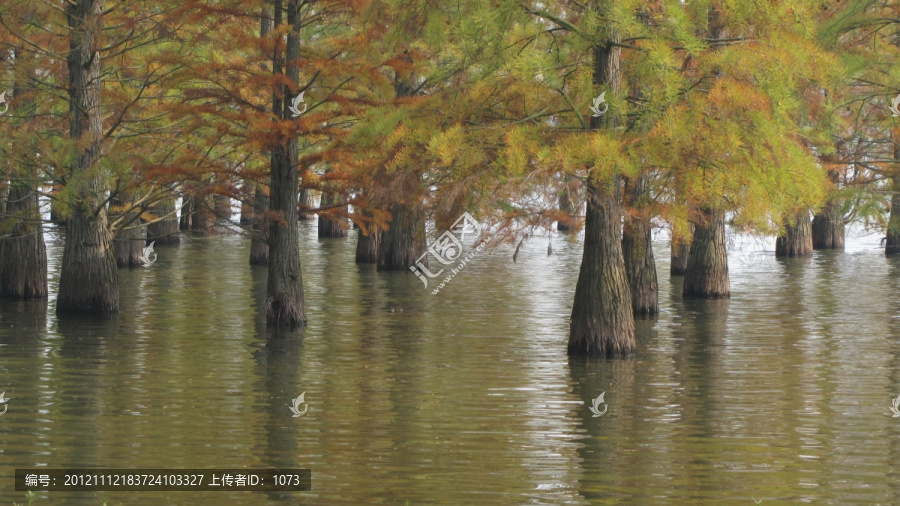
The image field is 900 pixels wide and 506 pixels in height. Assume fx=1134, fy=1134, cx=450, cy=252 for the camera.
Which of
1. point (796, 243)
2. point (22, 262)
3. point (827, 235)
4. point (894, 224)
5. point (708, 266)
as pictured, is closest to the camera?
point (22, 262)

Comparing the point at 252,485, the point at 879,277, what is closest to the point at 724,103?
the point at 252,485

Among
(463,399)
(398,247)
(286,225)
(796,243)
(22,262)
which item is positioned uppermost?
(286,225)

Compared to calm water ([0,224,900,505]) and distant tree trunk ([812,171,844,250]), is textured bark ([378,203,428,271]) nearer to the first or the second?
calm water ([0,224,900,505])

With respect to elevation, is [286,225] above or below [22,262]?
above

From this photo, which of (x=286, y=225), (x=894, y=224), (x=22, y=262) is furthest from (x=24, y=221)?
(x=894, y=224)

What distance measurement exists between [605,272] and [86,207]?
8.84 metres

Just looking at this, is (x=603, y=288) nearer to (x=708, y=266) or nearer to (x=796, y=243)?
(x=708, y=266)

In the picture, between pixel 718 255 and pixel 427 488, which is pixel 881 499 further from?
pixel 718 255

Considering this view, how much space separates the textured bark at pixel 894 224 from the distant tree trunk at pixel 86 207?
14059 millimetres

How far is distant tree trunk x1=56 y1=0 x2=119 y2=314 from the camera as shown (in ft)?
61.3

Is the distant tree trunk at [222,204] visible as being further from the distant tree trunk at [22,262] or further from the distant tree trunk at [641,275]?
the distant tree trunk at [641,275]

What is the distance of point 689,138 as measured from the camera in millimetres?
13297

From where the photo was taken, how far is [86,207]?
18.5 metres

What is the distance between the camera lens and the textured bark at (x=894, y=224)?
22528mm
